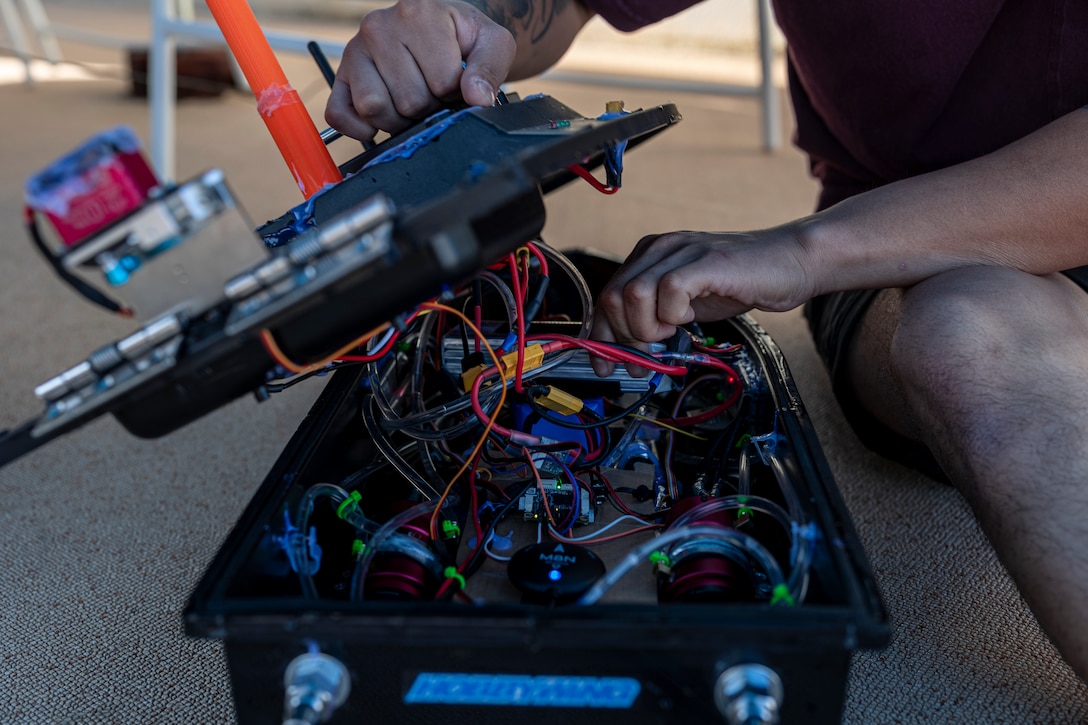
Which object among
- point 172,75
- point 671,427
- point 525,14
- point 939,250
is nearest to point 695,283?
point 671,427

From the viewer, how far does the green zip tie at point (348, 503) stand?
626mm

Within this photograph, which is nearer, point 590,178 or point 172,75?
point 590,178

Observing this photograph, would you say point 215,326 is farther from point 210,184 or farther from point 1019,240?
point 1019,240

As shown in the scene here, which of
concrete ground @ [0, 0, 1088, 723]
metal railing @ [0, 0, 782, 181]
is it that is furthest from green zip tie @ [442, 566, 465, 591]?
metal railing @ [0, 0, 782, 181]

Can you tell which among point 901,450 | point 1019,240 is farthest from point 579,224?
point 1019,240

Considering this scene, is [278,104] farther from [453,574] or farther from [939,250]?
[939,250]

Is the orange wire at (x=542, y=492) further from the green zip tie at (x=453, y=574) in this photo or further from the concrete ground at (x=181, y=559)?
the concrete ground at (x=181, y=559)

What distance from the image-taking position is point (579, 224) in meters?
1.77

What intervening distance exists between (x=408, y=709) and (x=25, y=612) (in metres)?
0.50

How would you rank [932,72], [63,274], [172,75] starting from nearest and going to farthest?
[63,274] < [932,72] < [172,75]

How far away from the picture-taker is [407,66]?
2.56ft

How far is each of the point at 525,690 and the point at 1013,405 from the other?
0.41 m

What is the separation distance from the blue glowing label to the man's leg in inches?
11.4

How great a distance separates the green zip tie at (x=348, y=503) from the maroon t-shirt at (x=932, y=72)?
70cm
